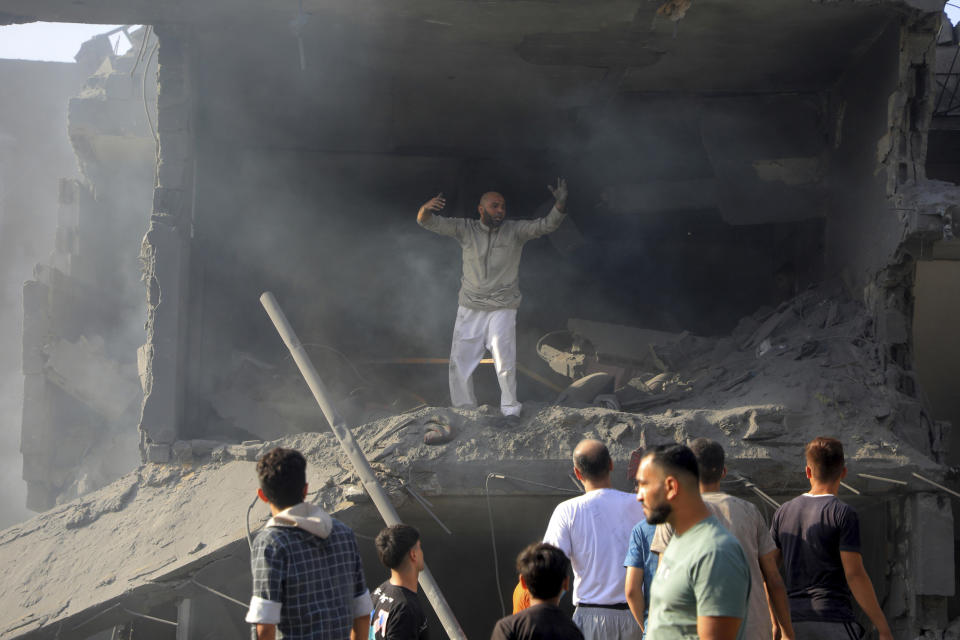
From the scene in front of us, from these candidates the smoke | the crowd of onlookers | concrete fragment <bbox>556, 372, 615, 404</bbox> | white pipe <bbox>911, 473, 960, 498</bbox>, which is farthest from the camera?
the smoke

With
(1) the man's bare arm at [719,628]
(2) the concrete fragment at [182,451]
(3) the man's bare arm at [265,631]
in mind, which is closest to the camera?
(1) the man's bare arm at [719,628]

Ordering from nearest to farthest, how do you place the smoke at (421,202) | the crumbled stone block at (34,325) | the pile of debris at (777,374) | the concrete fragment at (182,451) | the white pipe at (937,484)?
1. the white pipe at (937,484)
2. the pile of debris at (777,374)
3. the concrete fragment at (182,451)
4. the smoke at (421,202)
5. the crumbled stone block at (34,325)

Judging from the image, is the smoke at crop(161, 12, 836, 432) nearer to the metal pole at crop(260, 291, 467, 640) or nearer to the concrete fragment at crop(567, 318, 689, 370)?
the concrete fragment at crop(567, 318, 689, 370)

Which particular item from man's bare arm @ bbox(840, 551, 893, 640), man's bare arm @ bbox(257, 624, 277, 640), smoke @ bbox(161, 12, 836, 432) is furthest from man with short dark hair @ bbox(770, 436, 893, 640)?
smoke @ bbox(161, 12, 836, 432)

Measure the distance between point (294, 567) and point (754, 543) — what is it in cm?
194

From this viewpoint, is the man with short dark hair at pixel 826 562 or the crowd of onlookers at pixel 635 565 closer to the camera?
the crowd of onlookers at pixel 635 565

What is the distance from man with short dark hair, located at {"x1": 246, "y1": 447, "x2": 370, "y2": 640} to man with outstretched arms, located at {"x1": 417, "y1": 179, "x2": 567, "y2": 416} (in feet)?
13.9

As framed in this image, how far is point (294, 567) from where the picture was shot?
3.14 metres

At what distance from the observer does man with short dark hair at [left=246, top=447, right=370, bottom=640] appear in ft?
10.1

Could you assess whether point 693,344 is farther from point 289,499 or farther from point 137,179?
point 137,179

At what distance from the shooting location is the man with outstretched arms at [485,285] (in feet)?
24.6

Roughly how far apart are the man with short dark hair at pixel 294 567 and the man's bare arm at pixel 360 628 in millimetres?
122

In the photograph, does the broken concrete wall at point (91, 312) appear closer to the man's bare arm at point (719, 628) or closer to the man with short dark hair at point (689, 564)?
the man with short dark hair at point (689, 564)

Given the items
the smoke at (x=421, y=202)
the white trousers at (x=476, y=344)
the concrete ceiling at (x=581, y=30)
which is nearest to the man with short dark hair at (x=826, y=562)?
the white trousers at (x=476, y=344)
